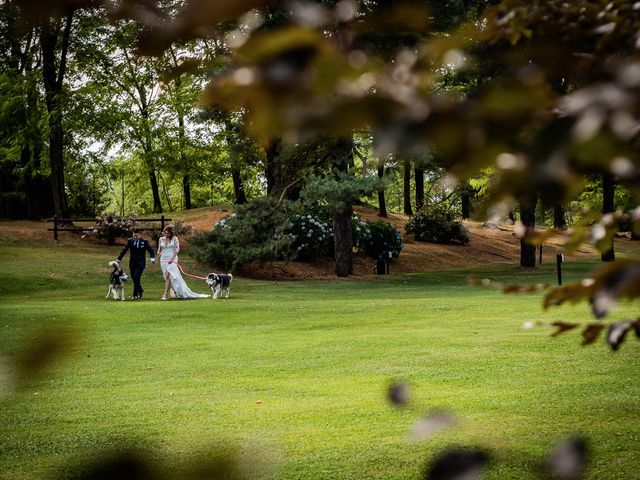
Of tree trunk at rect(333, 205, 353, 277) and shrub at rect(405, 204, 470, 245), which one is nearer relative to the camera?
tree trunk at rect(333, 205, 353, 277)

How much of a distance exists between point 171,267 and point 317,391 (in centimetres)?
1329

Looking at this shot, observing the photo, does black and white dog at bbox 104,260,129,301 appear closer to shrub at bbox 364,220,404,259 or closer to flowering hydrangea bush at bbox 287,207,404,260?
flowering hydrangea bush at bbox 287,207,404,260

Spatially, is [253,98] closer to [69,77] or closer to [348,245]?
[348,245]

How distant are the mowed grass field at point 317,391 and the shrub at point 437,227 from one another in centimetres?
2394

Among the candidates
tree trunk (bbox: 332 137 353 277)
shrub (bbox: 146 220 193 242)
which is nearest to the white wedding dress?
tree trunk (bbox: 332 137 353 277)

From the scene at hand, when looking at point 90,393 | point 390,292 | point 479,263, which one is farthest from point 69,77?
point 90,393

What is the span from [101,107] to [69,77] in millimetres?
2051

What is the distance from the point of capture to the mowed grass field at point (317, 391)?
5.40 metres

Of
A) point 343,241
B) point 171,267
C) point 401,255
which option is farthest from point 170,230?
point 401,255

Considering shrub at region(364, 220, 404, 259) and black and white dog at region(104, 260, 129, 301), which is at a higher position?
shrub at region(364, 220, 404, 259)

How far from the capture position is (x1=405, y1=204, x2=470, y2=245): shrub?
40281 mm

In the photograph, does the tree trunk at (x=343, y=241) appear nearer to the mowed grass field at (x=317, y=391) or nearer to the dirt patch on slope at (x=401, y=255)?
the dirt patch on slope at (x=401, y=255)

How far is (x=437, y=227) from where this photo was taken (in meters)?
40.3

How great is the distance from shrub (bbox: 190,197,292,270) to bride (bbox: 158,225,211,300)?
5.15 m
